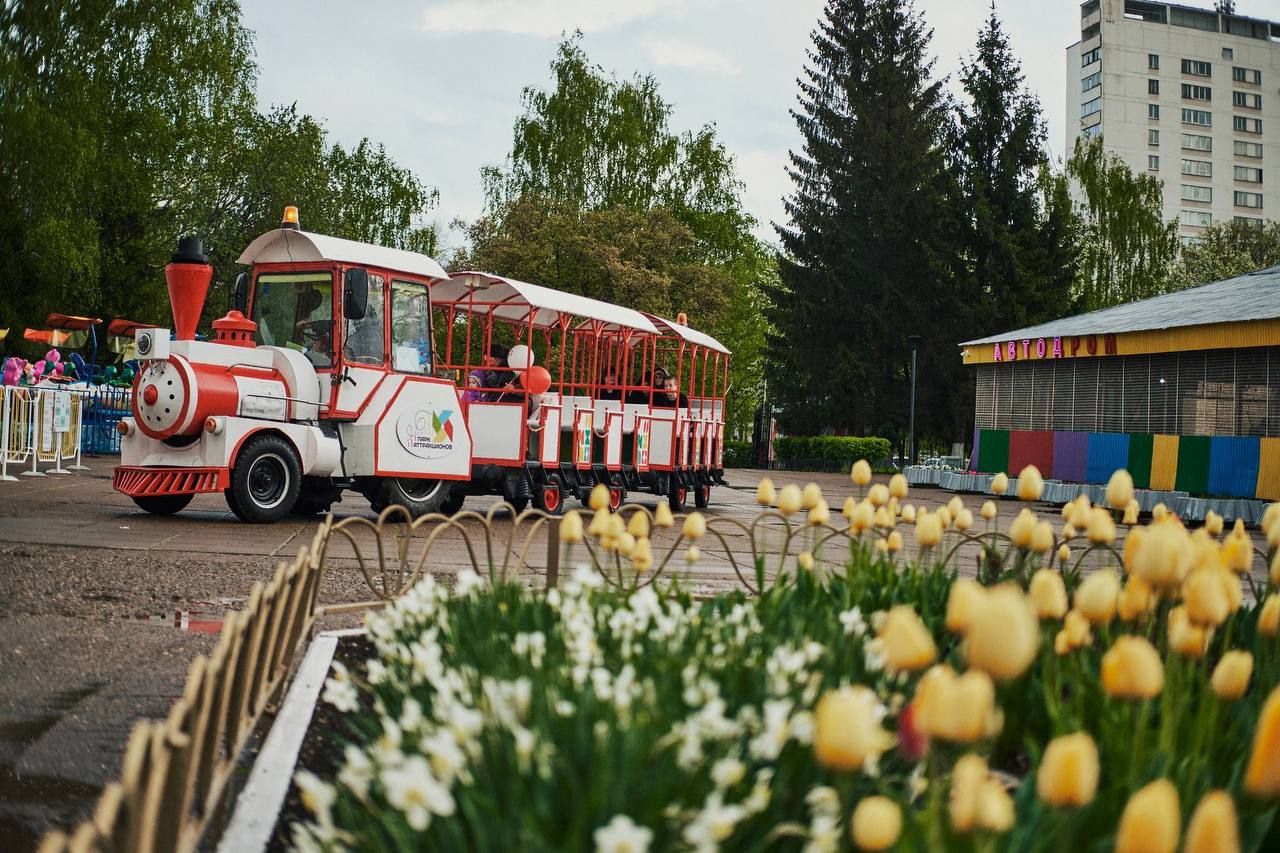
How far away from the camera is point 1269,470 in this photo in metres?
24.1

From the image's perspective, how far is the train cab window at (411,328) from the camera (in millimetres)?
15242

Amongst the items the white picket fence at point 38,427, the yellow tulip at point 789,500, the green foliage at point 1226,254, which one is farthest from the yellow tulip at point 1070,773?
the green foliage at point 1226,254

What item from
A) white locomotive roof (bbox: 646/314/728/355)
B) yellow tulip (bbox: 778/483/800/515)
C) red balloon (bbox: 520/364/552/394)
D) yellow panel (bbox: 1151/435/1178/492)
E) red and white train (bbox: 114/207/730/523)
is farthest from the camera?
yellow panel (bbox: 1151/435/1178/492)

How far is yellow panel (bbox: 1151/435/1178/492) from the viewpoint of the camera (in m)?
26.6

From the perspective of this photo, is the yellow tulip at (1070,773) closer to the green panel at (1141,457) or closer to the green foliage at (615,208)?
the green panel at (1141,457)

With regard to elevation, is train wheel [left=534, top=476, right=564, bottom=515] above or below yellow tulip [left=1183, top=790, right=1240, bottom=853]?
below

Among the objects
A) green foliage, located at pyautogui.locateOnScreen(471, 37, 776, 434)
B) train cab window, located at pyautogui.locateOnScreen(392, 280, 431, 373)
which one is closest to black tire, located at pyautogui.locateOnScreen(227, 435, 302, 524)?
train cab window, located at pyautogui.locateOnScreen(392, 280, 431, 373)

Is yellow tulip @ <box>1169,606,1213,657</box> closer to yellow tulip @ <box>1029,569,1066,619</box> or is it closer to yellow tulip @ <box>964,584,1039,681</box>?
yellow tulip @ <box>1029,569,1066,619</box>

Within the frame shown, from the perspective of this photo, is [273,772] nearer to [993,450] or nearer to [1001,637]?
[1001,637]

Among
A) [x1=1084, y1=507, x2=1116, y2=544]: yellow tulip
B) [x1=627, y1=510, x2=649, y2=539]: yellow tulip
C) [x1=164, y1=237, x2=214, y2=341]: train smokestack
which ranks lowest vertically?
[x1=627, y1=510, x2=649, y2=539]: yellow tulip

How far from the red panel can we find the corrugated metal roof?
2.45m

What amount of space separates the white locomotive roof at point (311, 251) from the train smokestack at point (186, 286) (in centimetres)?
53

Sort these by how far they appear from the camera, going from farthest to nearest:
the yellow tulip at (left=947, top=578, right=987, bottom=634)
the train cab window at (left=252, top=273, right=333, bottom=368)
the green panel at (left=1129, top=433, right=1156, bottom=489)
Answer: the green panel at (left=1129, top=433, right=1156, bottom=489)
the train cab window at (left=252, top=273, right=333, bottom=368)
the yellow tulip at (left=947, top=578, right=987, bottom=634)

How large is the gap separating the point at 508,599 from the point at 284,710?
2.43ft
